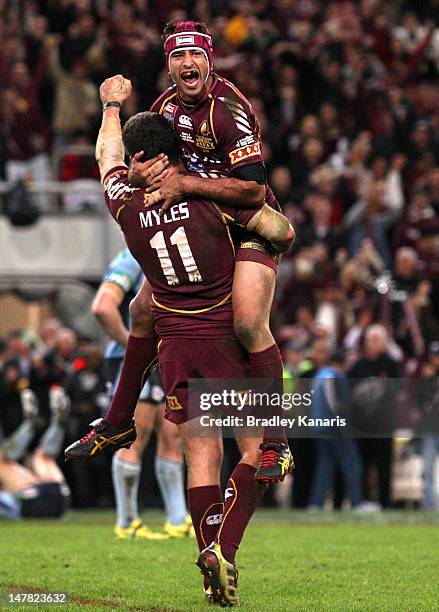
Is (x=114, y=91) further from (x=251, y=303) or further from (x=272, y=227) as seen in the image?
(x=251, y=303)

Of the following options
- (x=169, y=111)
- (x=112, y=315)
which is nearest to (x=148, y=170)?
(x=169, y=111)

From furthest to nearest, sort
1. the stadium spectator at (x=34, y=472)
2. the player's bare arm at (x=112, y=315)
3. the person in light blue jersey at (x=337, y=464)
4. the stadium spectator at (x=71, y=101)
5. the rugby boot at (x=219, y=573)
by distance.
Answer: the stadium spectator at (x=71, y=101)
the person in light blue jersey at (x=337, y=464)
the stadium spectator at (x=34, y=472)
the player's bare arm at (x=112, y=315)
the rugby boot at (x=219, y=573)

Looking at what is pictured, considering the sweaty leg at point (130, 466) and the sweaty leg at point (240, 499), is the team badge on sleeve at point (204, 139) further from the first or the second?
the sweaty leg at point (130, 466)

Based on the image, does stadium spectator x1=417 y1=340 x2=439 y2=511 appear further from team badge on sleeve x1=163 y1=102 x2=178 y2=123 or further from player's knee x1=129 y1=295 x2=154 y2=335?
team badge on sleeve x1=163 y1=102 x2=178 y2=123

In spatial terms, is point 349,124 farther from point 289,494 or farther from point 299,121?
point 289,494

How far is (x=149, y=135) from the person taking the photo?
24.6ft

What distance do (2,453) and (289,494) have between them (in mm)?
4581

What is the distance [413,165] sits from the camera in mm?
20531

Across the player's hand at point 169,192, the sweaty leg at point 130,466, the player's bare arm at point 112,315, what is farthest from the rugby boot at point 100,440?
the sweaty leg at point 130,466

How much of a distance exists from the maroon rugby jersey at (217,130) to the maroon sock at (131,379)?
3.61ft

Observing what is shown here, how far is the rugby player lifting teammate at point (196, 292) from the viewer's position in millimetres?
7449

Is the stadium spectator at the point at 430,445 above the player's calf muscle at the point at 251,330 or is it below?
below

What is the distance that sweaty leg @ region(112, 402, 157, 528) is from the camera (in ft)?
39.8

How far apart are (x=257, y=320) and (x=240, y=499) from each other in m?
0.95
